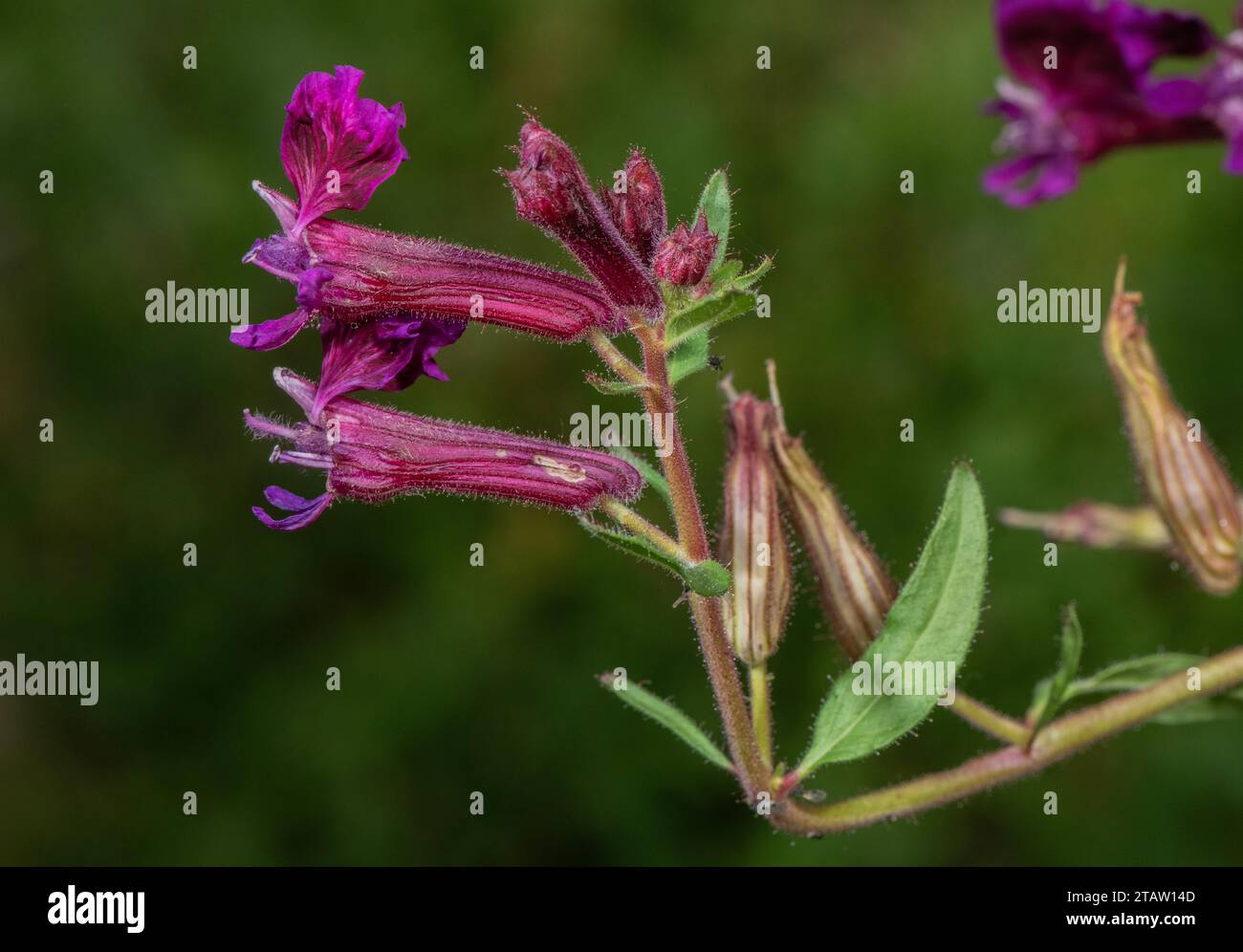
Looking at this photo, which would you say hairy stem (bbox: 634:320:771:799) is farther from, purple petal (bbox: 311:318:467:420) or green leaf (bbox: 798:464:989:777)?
purple petal (bbox: 311:318:467:420)

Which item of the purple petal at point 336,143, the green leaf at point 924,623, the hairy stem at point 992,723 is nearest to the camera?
the purple petal at point 336,143

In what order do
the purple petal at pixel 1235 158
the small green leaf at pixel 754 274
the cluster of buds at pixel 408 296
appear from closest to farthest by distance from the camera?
1. the purple petal at pixel 1235 158
2. the small green leaf at pixel 754 274
3. the cluster of buds at pixel 408 296

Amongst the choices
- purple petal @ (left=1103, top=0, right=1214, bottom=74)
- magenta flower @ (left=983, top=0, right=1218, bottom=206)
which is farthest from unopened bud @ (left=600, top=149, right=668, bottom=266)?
purple petal @ (left=1103, top=0, right=1214, bottom=74)

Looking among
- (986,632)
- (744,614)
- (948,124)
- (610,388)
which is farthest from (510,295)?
(948,124)

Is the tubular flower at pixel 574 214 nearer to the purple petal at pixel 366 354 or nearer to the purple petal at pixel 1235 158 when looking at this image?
the purple petal at pixel 366 354

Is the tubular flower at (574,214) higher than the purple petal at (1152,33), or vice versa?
the purple petal at (1152,33)

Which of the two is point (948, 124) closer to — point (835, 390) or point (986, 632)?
point (835, 390)

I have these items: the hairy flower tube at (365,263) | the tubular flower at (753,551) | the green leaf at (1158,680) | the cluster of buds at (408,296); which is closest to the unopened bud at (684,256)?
the cluster of buds at (408,296)
